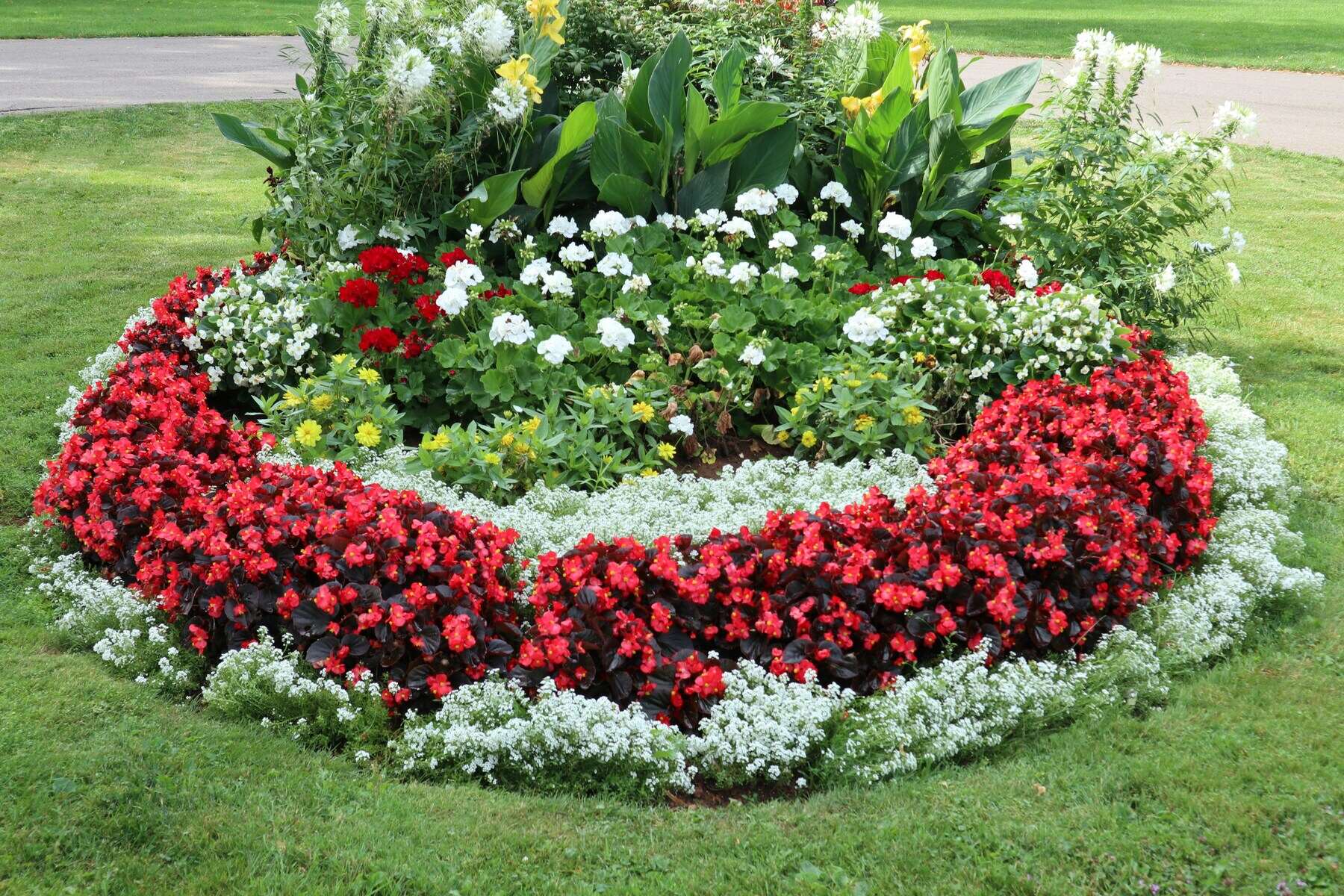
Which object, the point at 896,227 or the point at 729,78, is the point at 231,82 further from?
the point at 896,227

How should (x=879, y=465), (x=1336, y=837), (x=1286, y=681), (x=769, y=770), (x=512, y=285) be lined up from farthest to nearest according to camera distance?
(x=512, y=285)
(x=879, y=465)
(x=1286, y=681)
(x=769, y=770)
(x=1336, y=837)

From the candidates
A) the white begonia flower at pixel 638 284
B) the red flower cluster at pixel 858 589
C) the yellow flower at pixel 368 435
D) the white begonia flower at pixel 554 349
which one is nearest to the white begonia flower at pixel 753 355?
the white begonia flower at pixel 638 284

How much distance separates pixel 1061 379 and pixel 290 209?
11.5ft

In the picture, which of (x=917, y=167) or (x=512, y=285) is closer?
(x=512, y=285)

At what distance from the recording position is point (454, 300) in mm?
4590

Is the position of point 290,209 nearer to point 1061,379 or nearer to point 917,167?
point 917,167

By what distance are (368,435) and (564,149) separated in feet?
5.54

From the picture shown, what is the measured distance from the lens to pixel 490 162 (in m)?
5.44

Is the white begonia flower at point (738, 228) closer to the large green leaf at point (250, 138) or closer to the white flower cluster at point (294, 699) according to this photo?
the large green leaf at point (250, 138)

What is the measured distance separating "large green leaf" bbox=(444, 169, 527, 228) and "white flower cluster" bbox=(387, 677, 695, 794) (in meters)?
2.75

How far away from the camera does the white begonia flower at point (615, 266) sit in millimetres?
4883

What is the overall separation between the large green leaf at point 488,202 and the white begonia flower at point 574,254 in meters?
0.36

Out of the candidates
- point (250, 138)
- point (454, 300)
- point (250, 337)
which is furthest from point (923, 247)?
point (250, 138)

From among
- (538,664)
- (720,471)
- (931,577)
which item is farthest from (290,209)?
(931,577)
